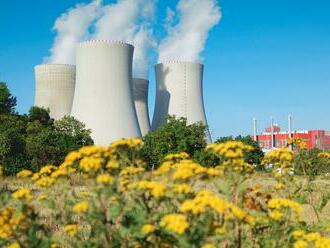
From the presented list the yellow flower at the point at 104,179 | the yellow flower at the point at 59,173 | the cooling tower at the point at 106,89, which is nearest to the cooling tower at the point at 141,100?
the cooling tower at the point at 106,89

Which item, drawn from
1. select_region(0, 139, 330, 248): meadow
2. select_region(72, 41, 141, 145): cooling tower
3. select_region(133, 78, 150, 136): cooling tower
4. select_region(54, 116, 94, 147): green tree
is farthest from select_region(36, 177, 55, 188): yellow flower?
select_region(133, 78, 150, 136): cooling tower

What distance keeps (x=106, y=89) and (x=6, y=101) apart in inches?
533

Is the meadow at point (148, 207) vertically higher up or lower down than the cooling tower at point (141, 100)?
lower down

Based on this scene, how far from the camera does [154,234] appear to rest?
8.22 ft

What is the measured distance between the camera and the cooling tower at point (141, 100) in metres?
33.0

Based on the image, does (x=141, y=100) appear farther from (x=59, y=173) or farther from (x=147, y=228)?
(x=147, y=228)

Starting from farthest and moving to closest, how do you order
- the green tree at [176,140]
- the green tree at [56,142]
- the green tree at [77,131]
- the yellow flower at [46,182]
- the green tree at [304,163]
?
the green tree at [77,131] → the green tree at [176,140] → the green tree at [56,142] → the green tree at [304,163] → the yellow flower at [46,182]

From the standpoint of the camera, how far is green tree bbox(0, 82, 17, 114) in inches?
1312

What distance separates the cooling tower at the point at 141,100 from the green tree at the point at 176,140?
9.66m

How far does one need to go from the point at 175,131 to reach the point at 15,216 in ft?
65.1

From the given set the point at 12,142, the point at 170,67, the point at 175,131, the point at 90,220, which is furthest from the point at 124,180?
the point at 170,67

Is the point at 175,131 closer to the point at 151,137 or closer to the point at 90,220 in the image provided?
the point at 151,137

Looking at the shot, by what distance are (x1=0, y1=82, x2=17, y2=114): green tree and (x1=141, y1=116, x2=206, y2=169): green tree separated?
1426cm

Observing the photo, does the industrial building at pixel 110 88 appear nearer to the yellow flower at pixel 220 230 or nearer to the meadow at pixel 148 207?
the meadow at pixel 148 207
